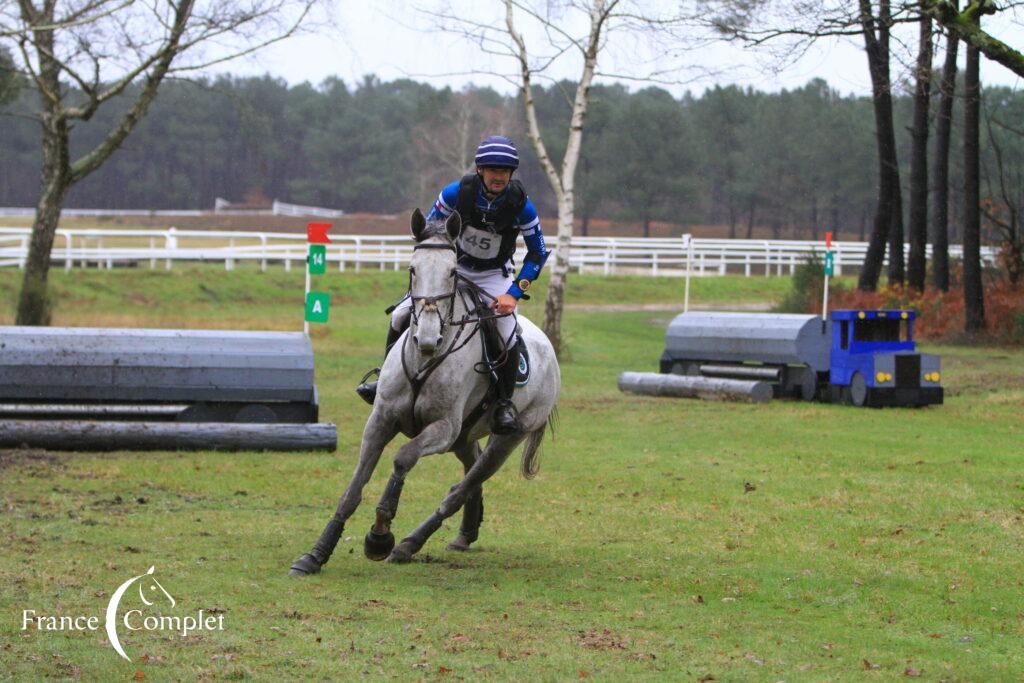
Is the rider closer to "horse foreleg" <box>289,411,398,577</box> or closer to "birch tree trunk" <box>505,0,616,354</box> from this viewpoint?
"horse foreleg" <box>289,411,398,577</box>

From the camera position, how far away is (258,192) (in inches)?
3698

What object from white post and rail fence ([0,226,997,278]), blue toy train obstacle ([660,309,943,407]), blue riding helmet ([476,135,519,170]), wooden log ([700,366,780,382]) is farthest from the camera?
white post and rail fence ([0,226,997,278])

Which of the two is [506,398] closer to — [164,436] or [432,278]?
[432,278]

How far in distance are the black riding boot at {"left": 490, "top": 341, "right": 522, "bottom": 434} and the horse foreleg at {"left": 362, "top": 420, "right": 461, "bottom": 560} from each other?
0.77 meters

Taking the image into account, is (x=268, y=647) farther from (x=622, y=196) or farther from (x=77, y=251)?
(x=622, y=196)

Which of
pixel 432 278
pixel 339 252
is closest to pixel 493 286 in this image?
pixel 432 278

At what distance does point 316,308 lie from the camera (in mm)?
23938

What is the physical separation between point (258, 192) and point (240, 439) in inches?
3186

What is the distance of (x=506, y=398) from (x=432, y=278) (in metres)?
1.58

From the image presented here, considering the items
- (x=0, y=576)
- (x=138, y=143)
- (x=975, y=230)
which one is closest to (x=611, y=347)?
(x=975, y=230)

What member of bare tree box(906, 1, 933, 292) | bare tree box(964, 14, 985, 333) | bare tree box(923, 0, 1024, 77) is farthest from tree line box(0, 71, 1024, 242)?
bare tree box(923, 0, 1024, 77)

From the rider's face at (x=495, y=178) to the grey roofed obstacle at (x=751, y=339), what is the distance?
45.0 ft

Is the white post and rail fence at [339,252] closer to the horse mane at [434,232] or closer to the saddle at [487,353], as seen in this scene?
the saddle at [487,353]

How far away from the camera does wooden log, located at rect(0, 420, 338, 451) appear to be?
15.0 m
